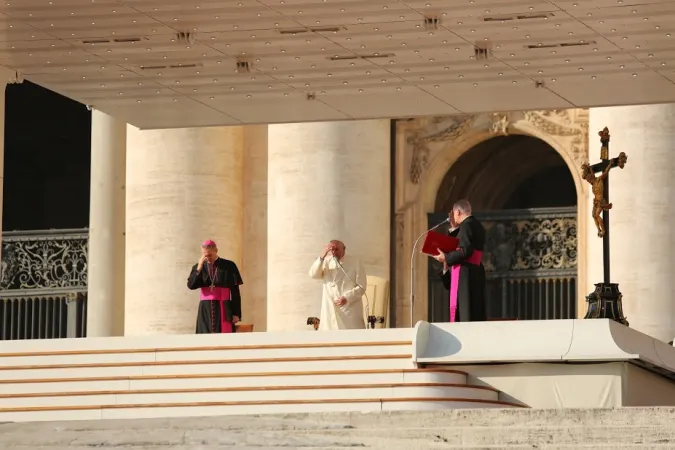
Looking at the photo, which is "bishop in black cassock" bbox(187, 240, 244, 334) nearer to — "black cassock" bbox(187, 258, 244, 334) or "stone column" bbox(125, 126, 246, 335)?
"black cassock" bbox(187, 258, 244, 334)

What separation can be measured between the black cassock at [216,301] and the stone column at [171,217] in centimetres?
348

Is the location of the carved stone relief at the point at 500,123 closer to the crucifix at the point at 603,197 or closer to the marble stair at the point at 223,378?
the crucifix at the point at 603,197

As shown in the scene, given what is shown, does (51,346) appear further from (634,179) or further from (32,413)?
(634,179)

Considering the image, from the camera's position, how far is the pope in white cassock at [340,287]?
2112cm

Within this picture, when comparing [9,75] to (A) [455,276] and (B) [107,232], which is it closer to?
(A) [455,276]

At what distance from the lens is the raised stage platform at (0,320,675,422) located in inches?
691

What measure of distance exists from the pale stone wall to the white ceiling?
13.2 feet

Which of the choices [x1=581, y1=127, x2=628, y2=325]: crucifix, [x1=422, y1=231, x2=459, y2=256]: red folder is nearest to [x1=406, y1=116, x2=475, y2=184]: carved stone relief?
[x1=581, y1=127, x2=628, y2=325]: crucifix

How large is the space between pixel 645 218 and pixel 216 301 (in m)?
4.76

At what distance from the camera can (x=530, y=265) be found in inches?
998

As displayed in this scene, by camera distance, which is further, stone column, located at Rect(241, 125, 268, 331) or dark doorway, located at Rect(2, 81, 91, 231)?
dark doorway, located at Rect(2, 81, 91, 231)

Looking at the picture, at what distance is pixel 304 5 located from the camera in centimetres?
1783

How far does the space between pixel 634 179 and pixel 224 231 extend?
5.30 metres

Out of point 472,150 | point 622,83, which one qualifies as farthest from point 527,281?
point 622,83
